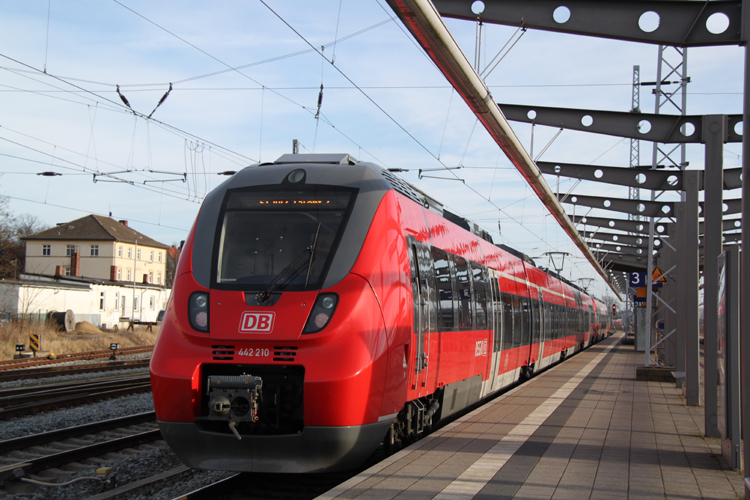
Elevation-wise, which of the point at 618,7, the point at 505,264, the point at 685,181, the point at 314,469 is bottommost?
the point at 314,469

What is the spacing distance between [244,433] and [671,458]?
15.3ft

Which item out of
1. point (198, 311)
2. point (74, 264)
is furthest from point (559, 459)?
point (74, 264)

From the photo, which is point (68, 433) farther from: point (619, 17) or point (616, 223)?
point (616, 223)

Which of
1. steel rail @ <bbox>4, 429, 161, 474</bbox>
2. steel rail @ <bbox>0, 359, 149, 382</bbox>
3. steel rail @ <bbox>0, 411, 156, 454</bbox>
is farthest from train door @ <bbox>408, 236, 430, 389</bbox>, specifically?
steel rail @ <bbox>0, 359, 149, 382</bbox>

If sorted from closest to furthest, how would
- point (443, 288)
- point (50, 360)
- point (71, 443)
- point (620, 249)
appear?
1. point (443, 288)
2. point (71, 443)
3. point (50, 360)
4. point (620, 249)

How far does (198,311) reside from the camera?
674 cm

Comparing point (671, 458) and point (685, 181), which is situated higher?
point (685, 181)

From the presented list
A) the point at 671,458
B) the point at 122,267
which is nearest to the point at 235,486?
the point at 671,458

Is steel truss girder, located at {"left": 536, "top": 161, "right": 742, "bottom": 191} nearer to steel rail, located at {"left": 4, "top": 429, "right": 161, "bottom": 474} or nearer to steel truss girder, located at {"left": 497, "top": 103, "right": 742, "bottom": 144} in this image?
steel truss girder, located at {"left": 497, "top": 103, "right": 742, "bottom": 144}

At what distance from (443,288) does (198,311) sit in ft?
12.1

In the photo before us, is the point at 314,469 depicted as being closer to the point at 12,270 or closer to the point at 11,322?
the point at 11,322

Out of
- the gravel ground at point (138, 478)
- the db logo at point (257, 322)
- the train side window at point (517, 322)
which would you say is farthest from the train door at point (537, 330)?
the db logo at point (257, 322)

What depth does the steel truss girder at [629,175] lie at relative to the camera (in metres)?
15.1

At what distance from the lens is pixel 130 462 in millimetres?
8492
